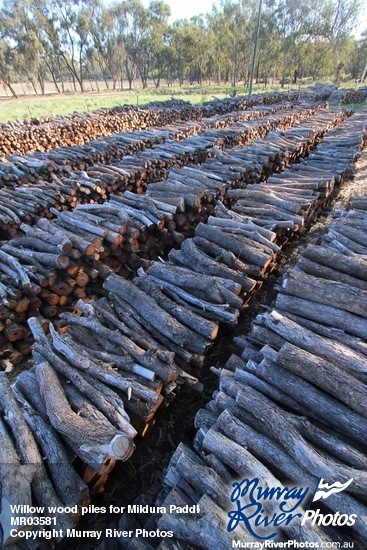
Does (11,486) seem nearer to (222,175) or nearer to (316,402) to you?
(316,402)

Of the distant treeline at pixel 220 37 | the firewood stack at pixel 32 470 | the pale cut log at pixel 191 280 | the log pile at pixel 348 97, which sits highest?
the distant treeline at pixel 220 37

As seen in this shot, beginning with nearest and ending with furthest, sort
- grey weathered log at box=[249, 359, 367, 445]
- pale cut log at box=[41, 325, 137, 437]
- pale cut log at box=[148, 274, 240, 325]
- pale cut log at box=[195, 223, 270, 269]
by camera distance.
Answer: grey weathered log at box=[249, 359, 367, 445] < pale cut log at box=[41, 325, 137, 437] < pale cut log at box=[148, 274, 240, 325] < pale cut log at box=[195, 223, 270, 269]

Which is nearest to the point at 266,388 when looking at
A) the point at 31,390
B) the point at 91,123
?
the point at 31,390

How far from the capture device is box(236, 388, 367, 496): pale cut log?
2678 millimetres

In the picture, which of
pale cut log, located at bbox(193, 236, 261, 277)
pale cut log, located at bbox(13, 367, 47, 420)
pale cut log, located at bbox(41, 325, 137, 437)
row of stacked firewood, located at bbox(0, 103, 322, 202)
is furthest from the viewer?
row of stacked firewood, located at bbox(0, 103, 322, 202)

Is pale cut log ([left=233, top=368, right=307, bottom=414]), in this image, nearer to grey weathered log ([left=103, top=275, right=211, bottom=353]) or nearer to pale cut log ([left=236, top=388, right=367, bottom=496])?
pale cut log ([left=236, top=388, right=367, bottom=496])

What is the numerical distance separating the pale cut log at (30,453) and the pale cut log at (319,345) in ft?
10.1

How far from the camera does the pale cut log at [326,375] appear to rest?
10.6 feet

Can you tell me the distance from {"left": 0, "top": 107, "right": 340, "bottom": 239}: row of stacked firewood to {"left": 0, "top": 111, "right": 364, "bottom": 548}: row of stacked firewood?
3.41 meters

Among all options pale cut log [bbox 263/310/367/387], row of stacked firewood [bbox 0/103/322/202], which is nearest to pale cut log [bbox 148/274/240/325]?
pale cut log [bbox 263/310/367/387]

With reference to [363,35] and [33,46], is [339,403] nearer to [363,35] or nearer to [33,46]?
[33,46]

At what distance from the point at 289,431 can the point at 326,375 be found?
31.1 inches

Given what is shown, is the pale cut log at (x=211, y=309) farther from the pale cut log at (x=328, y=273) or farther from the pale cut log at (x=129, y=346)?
the pale cut log at (x=328, y=273)

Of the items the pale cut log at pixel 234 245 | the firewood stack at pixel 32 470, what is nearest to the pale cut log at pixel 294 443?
the firewood stack at pixel 32 470
